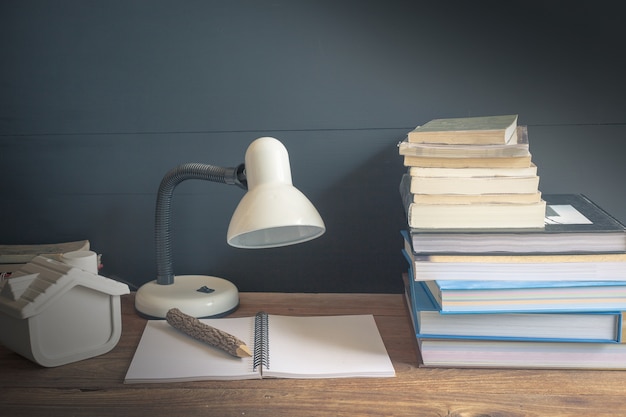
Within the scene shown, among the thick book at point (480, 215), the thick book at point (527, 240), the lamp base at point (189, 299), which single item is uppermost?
the thick book at point (480, 215)

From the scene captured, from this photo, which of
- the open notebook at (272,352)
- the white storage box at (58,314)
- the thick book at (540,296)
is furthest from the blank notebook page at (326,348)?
the white storage box at (58,314)

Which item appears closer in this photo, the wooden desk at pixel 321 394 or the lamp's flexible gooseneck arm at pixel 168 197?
the wooden desk at pixel 321 394

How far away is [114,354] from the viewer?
957 mm

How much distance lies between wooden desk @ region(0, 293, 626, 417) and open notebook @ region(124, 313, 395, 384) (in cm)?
2

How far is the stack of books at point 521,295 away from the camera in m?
0.88

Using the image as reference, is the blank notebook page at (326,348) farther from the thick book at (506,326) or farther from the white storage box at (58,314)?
the white storage box at (58,314)

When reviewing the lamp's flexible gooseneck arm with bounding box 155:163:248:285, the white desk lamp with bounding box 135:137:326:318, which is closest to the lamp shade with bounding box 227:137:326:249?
the white desk lamp with bounding box 135:137:326:318

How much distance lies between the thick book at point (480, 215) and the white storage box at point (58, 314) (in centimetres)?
48

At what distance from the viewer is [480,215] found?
92cm

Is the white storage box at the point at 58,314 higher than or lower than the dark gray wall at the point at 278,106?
lower

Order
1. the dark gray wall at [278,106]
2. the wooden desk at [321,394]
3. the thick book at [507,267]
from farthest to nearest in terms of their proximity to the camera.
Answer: the dark gray wall at [278,106], the thick book at [507,267], the wooden desk at [321,394]

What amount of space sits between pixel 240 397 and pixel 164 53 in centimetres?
70

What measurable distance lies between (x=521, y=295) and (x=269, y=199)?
382 millimetres

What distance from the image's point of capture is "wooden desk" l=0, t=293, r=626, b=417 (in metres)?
0.79
